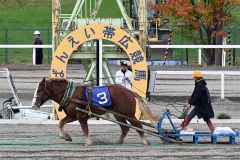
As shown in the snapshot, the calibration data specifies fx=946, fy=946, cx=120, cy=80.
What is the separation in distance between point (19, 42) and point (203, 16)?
1348 cm

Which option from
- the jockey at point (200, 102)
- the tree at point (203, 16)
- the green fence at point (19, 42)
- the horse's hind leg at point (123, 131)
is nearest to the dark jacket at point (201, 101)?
the jockey at point (200, 102)

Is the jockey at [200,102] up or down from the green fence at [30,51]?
down

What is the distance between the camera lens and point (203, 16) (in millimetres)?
40875

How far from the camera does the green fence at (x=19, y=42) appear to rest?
45753mm

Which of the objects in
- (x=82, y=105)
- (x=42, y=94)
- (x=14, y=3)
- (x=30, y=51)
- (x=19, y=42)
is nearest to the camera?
(x=82, y=105)

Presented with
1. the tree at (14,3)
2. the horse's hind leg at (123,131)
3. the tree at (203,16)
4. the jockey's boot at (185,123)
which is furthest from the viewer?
the tree at (14,3)

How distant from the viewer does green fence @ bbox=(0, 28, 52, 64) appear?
45.8 metres

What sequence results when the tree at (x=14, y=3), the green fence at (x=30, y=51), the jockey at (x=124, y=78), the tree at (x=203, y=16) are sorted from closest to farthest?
the jockey at (x=124, y=78), the tree at (x=203, y=16), the green fence at (x=30, y=51), the tree at (x=14, y=3)

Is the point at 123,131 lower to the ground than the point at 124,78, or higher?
lower

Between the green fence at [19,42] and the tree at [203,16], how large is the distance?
6696 mm

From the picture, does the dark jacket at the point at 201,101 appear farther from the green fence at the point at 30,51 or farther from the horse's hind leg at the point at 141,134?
the green fence at the point at 30,51

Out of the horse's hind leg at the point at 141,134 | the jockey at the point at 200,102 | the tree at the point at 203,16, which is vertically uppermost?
the tree at the point at 203,16

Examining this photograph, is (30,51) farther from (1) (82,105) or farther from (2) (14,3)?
(1) (82,105)

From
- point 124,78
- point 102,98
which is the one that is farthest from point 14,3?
point 102,98
